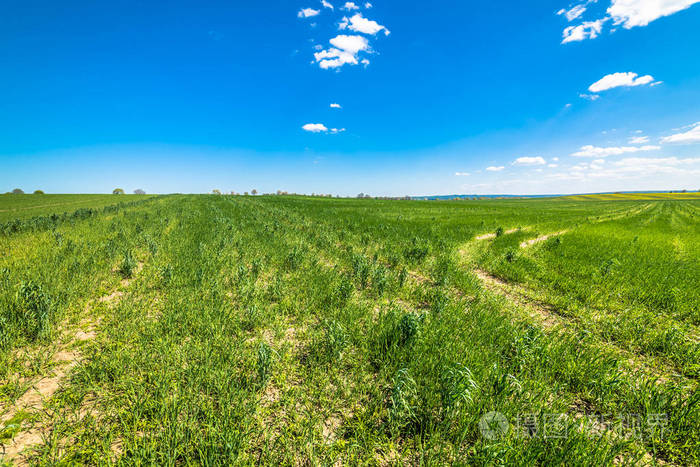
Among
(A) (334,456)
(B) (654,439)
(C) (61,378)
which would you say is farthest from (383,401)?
(C) (61,378)

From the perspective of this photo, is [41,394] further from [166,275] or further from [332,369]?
[332,369]

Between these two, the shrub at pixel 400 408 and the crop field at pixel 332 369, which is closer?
the crop field at pixel 332 369

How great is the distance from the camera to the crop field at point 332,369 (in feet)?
8.37

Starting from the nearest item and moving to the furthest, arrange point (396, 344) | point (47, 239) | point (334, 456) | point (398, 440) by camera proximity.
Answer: point (334, 456)
point (398, 440)
point (396, 344)
point (47, 239)

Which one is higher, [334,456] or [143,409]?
[143,409]

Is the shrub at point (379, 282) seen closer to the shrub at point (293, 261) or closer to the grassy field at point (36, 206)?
the shrub at point (293, 261)

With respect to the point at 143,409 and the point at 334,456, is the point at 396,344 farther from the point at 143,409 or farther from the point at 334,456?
the point at 143,409

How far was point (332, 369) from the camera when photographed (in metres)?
3.66

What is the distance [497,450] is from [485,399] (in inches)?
21.0

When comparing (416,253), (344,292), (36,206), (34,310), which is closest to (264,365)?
(344,292)

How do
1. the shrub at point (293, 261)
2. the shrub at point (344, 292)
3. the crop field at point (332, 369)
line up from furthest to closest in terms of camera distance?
the shrub at point (293, 261), the shrub at point (344, 292), the crop field at point (332, 369)

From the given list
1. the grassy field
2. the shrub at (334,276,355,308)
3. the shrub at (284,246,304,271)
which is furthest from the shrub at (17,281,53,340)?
the grassy field

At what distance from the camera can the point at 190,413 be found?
2.76 metres

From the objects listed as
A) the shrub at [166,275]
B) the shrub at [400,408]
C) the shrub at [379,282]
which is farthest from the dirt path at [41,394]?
the shrub at [379,282]
